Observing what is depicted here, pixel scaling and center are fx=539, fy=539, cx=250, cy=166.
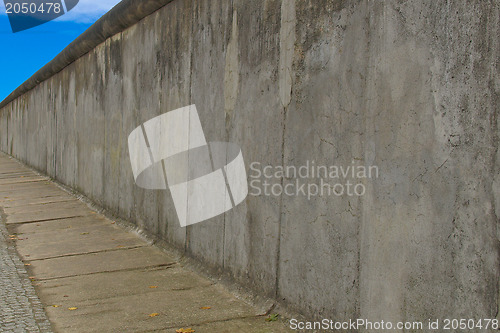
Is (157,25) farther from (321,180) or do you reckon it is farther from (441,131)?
(441,131)

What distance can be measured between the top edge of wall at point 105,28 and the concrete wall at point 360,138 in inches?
36.0

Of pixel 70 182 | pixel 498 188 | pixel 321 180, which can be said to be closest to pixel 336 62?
pixel 321 180

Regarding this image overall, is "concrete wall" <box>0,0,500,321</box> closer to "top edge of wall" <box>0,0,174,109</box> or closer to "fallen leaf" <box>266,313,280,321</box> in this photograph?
"fallen leaf" <box>266,313,280,321</box>

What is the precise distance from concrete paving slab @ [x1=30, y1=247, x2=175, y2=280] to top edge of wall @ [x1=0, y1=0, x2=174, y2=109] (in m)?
2.53

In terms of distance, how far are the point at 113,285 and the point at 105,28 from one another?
4.36 m

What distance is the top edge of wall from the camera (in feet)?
19.6

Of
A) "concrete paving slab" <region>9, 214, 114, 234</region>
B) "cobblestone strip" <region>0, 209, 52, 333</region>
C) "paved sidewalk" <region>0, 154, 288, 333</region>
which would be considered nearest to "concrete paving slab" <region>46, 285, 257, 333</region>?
"paved sidewalk" <region>0, 154, 288, 333</region>

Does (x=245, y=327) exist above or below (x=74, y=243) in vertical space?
below

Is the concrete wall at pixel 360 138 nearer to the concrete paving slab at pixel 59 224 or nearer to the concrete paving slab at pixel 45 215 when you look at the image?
the concrete paving slab at pixel 59 224

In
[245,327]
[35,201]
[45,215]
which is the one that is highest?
[35,201]

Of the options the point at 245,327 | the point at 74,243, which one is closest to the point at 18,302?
the point at 245,327

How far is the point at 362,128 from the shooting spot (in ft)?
8.86

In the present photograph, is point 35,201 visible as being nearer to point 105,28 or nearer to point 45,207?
point 45,207

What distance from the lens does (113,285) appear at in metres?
4.20
